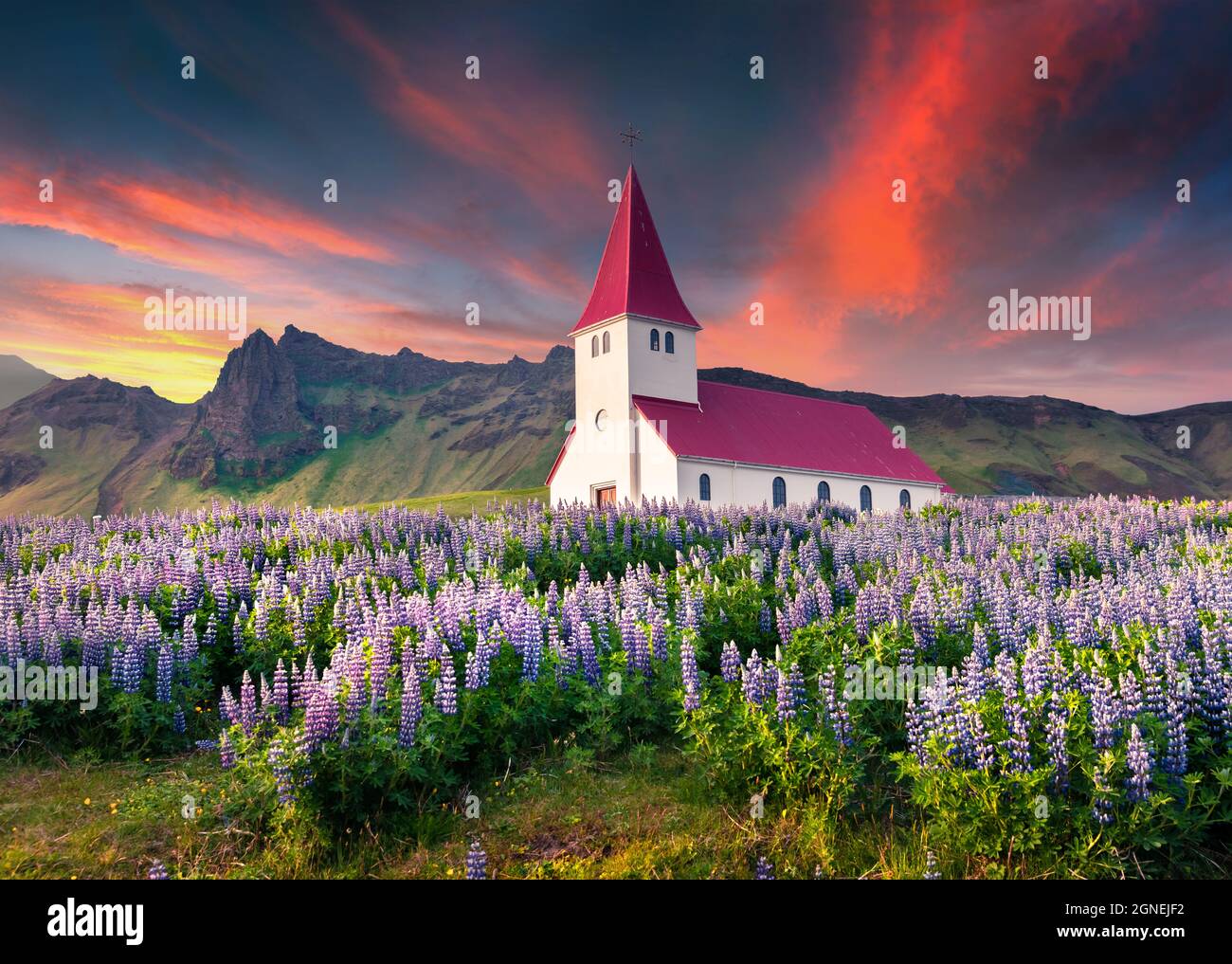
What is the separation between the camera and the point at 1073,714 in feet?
22.5

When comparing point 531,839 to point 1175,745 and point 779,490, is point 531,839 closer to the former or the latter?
point 1175,745

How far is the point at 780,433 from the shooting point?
199ft

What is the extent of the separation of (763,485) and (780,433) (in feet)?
21.5

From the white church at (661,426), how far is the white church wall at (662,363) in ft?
0.22

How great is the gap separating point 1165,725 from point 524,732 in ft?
17.8

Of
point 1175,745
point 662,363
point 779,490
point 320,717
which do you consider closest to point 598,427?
point 662,363

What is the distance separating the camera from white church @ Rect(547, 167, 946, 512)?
53.9 meters

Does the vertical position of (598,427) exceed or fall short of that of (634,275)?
it falls short

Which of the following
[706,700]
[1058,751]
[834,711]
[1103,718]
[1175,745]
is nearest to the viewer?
[1058,751]

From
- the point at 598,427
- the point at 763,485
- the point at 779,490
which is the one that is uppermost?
the point at 598,427

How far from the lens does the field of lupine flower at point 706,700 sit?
259 inches
